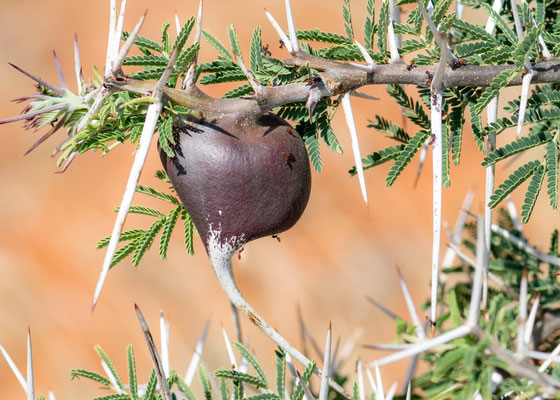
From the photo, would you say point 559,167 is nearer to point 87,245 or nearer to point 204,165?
point 204,165

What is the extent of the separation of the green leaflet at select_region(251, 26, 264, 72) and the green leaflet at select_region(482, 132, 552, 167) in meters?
0.47

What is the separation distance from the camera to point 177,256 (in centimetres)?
437

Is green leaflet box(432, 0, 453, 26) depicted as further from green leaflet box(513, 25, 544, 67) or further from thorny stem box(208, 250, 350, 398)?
thorny stem box(208, 250, 350, 398)

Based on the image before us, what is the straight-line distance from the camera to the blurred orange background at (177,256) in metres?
4.16

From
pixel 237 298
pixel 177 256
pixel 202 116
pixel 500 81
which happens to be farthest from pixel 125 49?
pixel 177 256

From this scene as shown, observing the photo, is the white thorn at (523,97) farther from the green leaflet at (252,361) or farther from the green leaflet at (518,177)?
the green leaflet at (252,361)

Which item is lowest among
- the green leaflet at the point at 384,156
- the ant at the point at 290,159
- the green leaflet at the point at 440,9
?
the green leaflet at the point at 384,156

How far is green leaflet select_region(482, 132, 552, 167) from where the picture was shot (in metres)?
1.08

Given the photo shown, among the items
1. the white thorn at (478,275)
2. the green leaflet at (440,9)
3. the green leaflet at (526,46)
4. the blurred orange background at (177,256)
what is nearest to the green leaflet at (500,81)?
the green leaflet at (526,46)

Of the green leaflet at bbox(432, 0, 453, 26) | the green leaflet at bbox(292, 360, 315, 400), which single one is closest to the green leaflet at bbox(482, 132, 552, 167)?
the green leaflet at bbox(432, 0, 453, 26)

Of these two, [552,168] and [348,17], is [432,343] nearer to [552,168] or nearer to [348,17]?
[552,168]

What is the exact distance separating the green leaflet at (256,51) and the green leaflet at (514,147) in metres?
0.47

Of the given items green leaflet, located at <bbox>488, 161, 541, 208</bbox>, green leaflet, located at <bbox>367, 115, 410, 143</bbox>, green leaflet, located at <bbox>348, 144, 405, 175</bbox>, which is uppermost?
green leaflet, located at <bbox>367, 115, 410, 143</bbox>

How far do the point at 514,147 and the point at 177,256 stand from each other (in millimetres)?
→ 3538
